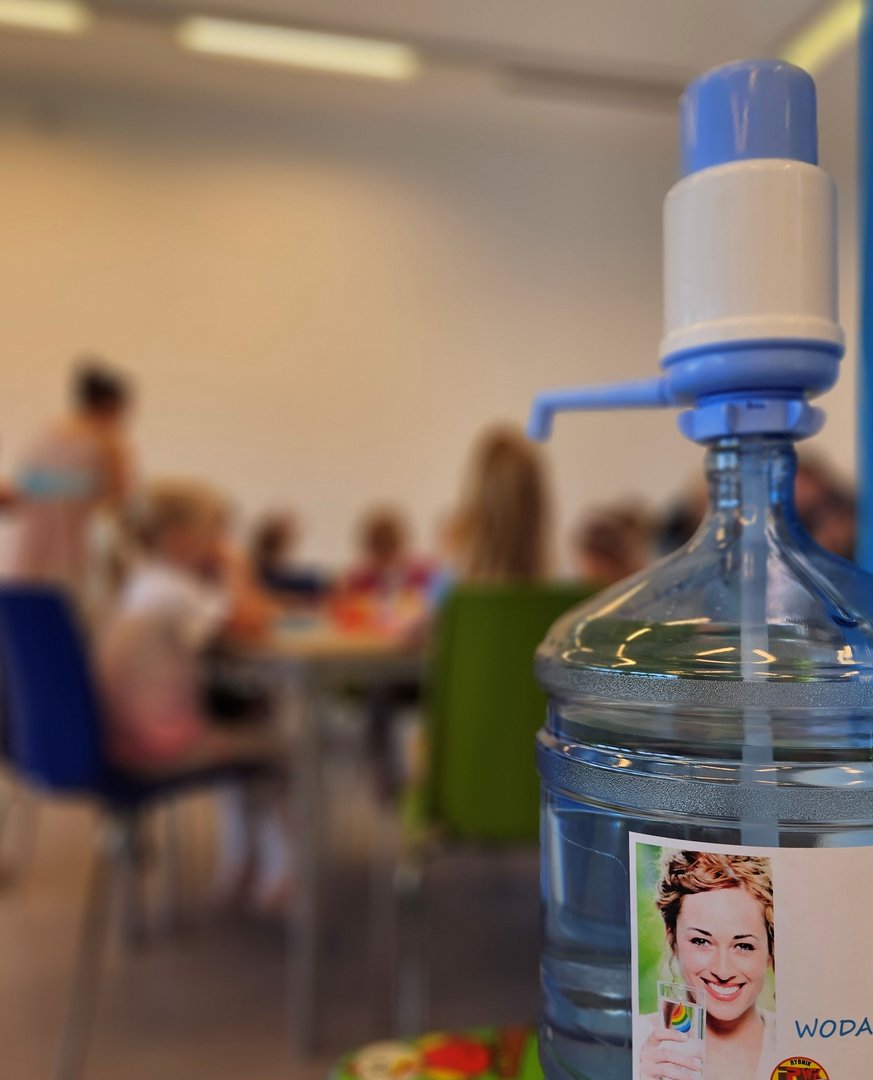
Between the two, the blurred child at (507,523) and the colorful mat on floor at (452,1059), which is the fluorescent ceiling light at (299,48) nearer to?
the blurred child at (507,523)

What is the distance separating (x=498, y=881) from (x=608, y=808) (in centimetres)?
234

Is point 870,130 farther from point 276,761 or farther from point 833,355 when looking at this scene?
point 276,761

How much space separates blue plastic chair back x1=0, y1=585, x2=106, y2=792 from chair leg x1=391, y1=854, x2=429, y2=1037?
546mm

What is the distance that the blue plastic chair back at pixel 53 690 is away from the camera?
154cm

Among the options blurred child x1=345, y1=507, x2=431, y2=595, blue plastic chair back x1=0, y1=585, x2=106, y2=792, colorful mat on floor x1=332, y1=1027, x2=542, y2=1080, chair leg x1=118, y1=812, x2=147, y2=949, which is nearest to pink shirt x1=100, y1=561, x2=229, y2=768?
blue plastic chair back x1=0, y1=585, x2=106, y2=792

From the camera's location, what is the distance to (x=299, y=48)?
427 cm

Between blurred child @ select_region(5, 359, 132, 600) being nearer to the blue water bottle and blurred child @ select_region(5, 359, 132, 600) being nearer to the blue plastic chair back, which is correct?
the blue plastic chair back

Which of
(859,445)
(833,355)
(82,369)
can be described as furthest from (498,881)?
(82,369)

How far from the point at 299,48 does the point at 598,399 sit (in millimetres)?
4472

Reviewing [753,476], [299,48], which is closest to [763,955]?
[753,476]

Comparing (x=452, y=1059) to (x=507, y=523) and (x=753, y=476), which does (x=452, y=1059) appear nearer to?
(x=753, y=476)

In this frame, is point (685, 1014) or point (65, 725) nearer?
point (685, 1014)

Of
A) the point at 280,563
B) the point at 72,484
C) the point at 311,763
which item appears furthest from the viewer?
the point at 280,563

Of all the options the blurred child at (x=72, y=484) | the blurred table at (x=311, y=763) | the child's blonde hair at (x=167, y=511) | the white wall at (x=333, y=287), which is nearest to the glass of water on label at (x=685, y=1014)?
the blurred table at (x=311, y=763)
